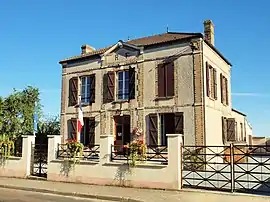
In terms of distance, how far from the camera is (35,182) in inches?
517

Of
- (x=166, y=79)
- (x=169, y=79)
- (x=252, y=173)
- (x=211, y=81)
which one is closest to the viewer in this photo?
(x=252, y=173)

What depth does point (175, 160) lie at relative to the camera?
35.2 ft

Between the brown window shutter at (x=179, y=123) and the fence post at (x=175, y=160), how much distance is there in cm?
714

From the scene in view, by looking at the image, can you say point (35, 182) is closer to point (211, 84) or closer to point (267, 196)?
point (267, 196)

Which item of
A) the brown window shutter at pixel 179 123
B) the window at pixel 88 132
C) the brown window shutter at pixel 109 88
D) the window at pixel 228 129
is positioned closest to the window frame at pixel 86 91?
the window at pixel 88 132

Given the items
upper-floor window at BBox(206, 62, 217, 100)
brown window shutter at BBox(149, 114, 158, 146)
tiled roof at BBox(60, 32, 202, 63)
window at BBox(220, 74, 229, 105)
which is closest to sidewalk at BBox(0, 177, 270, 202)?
brown window shutter at BBox(149, 114, 158, 146)

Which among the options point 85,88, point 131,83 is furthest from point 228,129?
point 85,88

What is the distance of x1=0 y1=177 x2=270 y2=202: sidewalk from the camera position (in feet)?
30.9

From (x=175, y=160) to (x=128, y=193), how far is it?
194 centimetres

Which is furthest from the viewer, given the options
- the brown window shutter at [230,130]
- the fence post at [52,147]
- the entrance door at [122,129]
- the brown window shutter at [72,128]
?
the brown window shutter at [72,128]

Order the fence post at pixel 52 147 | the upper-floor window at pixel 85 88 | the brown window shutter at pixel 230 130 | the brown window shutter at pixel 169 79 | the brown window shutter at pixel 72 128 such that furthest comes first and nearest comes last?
the upper-floor window at pixel 85 88 → the brown window shutter at pixel 72 128 → the brown window shutter at pixel 230 130 → the brown window shutter at pixel 169 79 → the fence post at pixel 52 147

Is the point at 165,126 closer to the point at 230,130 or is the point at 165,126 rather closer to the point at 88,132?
the point at 230,130

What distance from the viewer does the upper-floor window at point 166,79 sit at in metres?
18.8

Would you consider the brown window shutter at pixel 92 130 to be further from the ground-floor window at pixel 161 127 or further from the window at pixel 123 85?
the ground-floor window at pixel 161 127
